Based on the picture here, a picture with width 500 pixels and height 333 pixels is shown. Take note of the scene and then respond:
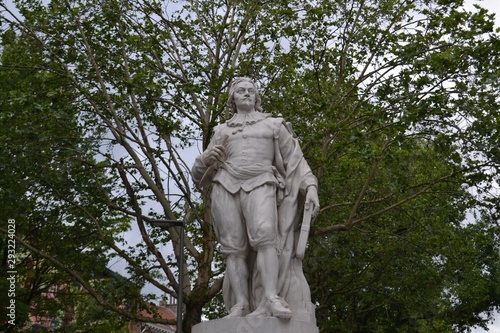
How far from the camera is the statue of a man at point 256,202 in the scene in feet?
25.5

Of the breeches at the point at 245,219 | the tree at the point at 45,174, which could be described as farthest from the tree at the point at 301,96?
the breeches at the point at 245,219

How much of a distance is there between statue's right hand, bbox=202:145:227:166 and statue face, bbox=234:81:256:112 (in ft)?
2.03

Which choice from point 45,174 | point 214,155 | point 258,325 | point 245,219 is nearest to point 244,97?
point 214,155

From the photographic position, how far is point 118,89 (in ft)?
53.6

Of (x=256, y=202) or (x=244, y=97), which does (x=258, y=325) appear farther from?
(x=244, y=97)

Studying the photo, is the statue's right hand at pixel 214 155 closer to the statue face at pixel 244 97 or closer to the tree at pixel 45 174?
the statue face at pixel 244 97

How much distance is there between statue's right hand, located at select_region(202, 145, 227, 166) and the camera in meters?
8.31

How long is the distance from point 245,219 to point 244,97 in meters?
1.49

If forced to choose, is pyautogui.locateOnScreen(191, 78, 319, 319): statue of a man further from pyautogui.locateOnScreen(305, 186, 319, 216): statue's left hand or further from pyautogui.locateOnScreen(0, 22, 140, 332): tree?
pyautogui.locateOnScreen(0, 22, 140, 332): tree

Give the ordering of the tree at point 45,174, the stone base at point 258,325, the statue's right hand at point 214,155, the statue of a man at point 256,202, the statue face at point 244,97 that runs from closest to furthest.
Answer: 1. the stone base at point 258,325
2. the statue of a man at point 256,202
3. the statue's right hand at point 214,155
4. the statue face at point 244,97
5. the tree at point 45,174

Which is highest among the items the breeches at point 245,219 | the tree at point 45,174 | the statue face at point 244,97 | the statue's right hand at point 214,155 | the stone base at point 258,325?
the tree at point 45,174

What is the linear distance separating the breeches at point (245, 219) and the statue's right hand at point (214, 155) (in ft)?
1.08

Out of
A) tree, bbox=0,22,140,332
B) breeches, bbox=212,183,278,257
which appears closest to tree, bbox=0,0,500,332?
tree, bbox=0,22,140,332

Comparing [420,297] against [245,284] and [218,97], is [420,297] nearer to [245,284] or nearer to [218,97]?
[218,97]
